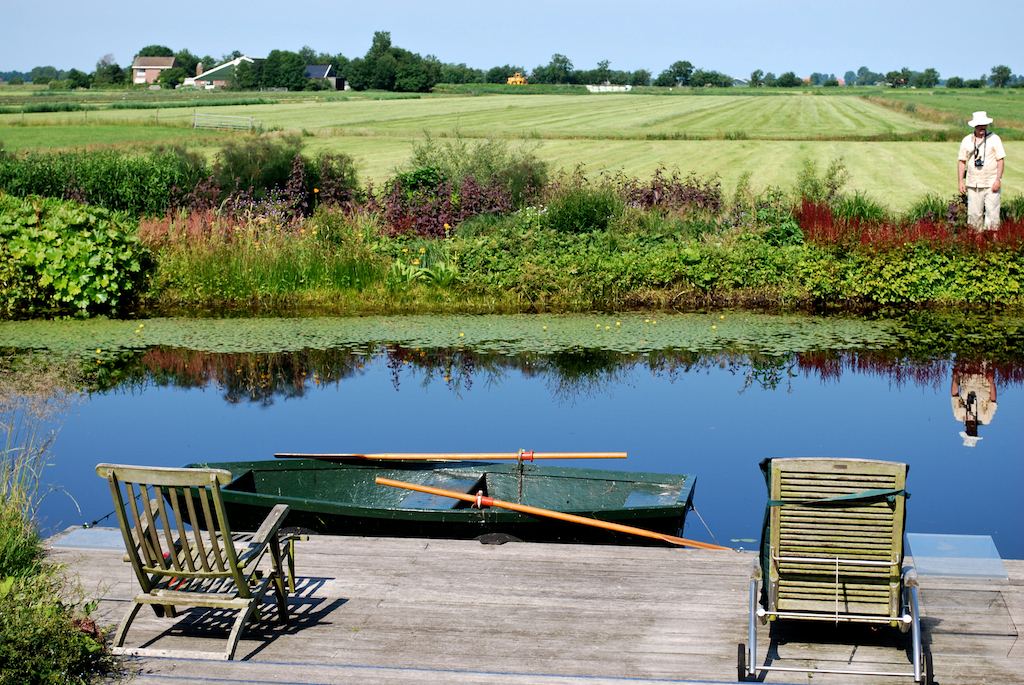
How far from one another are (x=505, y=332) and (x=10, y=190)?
11.0 meters

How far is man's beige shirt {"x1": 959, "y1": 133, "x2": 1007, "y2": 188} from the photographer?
14945 mm

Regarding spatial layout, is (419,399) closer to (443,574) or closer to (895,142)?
(443,574)

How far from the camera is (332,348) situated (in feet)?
40.6

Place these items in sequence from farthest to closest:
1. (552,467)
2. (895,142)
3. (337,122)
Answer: (337,122)
(895,142)
(552,467)

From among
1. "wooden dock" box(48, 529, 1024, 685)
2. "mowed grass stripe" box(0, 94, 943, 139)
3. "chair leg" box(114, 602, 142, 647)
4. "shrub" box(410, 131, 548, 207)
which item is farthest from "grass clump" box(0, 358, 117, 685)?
"mowed grass stripe" box(0, 94, 943, 139)

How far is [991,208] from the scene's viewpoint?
15.4 meters

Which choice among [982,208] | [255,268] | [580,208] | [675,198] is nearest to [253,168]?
[255,268]

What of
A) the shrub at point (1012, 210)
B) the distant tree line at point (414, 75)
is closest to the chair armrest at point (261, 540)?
the shrub at point (1012, 210)

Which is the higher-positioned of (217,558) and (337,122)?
(337,122)

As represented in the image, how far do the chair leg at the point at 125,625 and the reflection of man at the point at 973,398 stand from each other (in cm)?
736

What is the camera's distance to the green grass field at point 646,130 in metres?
30.7

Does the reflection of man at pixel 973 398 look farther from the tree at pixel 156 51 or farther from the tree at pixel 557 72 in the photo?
the tree at pixel 156 51

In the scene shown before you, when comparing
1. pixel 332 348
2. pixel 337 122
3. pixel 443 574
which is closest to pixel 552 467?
pixel 443 574

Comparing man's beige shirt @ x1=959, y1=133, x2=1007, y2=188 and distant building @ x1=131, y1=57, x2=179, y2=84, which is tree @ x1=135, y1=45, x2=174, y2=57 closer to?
distant building @ x1=131, y1=57, x2=179, y2=84
